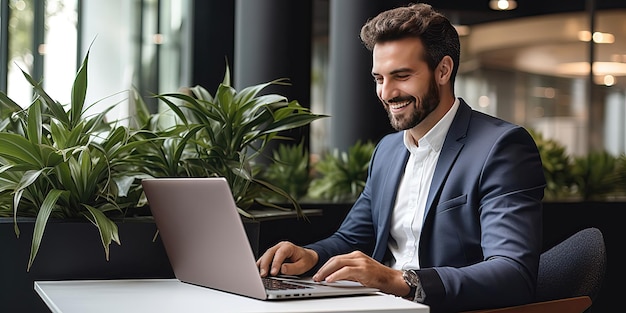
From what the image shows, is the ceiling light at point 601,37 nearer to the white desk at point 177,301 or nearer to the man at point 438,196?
the man at point 438,196

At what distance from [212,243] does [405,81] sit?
35.5 inches

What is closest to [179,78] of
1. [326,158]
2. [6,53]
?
[6,53]

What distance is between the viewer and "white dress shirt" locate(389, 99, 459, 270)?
3.01 meters

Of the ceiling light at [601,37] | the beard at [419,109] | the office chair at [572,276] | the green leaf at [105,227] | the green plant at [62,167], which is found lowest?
the office chair at [572,276]

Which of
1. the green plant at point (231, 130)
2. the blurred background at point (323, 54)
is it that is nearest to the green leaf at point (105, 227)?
the green plant at point (231, 130)

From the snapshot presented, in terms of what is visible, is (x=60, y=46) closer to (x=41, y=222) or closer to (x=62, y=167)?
(x=62, y=167)

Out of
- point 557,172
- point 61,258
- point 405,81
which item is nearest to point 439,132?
point 405,81

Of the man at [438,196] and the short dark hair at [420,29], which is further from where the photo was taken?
the short dark hair at [420,29]

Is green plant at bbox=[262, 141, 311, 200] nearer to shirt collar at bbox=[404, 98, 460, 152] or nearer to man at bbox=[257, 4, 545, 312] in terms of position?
man at bbox=[257, 4, 545, 312]

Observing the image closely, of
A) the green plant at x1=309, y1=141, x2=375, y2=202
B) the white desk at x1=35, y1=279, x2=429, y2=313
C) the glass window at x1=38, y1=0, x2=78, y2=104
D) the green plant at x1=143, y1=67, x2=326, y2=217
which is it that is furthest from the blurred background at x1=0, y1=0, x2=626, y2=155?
the white desk at x1=35, y1=279, x2=429, y2=313

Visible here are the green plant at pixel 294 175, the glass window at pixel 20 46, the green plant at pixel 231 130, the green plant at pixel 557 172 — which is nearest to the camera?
the green plant at pixel 231 130

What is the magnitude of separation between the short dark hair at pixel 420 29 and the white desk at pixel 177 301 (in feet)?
3.11

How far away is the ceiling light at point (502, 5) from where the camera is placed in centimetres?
1366

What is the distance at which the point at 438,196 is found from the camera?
114 inches
